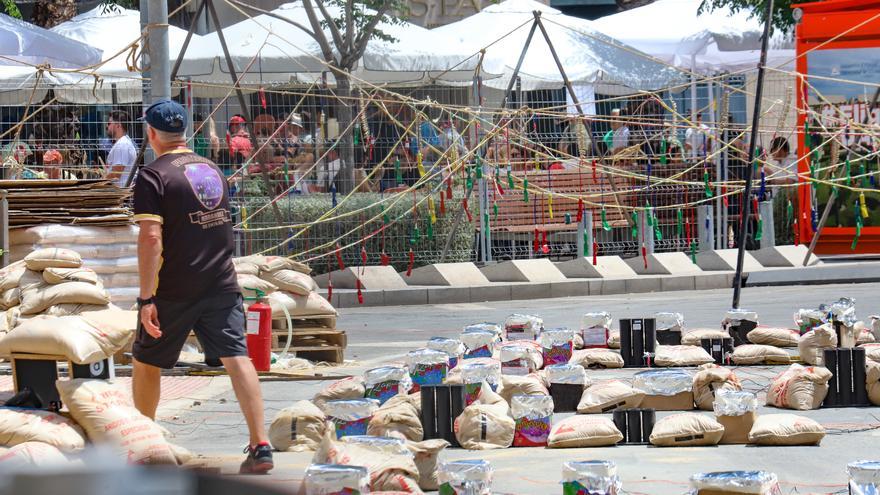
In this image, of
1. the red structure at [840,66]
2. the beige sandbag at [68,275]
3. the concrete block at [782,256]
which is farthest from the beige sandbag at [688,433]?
the concrete block at [782,256]

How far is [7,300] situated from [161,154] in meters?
4.06

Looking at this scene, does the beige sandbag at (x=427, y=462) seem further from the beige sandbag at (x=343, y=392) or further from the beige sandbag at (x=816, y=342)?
the beige sandbag at (x=816, y=342)

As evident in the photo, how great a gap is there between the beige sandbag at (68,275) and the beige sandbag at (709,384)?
15.5 ft

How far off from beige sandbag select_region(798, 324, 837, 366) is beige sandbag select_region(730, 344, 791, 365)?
406 millimetres

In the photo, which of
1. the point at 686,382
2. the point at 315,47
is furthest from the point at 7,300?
the point at 315,47

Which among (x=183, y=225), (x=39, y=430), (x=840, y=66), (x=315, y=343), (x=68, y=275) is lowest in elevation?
(x=315, y=343)

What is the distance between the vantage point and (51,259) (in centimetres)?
1012

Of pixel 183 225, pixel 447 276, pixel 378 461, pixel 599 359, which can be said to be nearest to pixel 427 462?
pixel 378 461

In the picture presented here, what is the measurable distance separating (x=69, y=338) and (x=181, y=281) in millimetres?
572

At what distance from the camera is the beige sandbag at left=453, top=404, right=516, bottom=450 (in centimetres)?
692

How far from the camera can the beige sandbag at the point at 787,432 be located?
6770 millimetres

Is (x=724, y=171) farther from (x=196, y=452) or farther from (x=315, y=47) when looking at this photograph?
(x=196, y=452)

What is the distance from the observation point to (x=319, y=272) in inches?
680

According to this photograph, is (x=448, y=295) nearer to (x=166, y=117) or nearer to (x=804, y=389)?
(x=804, y=389)
